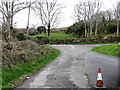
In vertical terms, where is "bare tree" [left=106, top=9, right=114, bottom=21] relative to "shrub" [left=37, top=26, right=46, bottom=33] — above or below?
above

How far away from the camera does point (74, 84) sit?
1223 centimetres

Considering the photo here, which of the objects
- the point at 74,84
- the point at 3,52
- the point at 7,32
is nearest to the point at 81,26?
the point at 7,32

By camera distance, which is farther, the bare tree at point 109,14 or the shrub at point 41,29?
the bare tree at point 109,14

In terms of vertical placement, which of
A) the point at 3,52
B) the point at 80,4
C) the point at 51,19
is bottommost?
the point at 3,52

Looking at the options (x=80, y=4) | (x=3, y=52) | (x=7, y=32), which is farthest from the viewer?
(x=80, y=4)

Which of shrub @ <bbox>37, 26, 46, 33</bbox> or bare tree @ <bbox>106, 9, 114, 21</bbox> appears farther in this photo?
bare tree @ <bbox>106, 9, 114, 21</bbox>

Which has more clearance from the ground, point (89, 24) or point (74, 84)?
point (89, 24)

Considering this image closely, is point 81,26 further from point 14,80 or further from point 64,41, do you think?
point 14,80

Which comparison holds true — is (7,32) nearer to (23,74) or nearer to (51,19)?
(23,74)

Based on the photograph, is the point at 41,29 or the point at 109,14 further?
the point at 109,14

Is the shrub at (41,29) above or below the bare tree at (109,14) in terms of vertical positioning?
below

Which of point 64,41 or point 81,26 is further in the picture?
point 81,26

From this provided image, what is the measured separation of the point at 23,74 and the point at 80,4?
61.9m

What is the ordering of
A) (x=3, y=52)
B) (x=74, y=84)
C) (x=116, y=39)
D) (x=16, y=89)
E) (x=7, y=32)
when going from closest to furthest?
(x=16, y=89), (x=74, y=84), (x=3, y=52), (x=7, y=32), (x=116, y=39)
